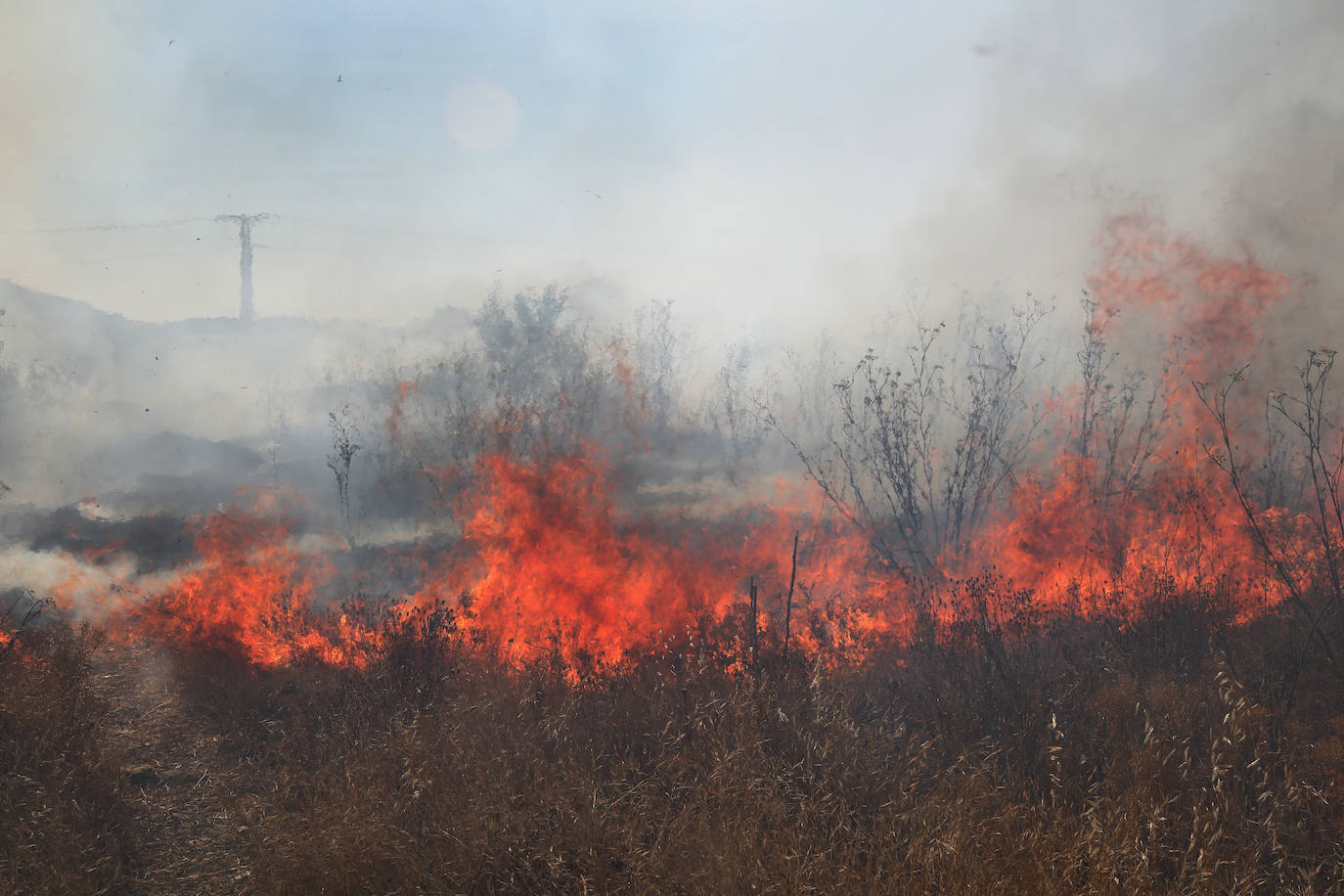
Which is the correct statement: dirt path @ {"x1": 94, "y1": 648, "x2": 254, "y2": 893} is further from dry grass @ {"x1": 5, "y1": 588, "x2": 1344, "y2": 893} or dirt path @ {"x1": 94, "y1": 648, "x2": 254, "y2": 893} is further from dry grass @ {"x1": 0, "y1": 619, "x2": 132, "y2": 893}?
dry grass @ {"x1": 0, "y1": 619, "x2": 132, "y2": 893}

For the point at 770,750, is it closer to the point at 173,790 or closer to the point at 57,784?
the point at 173,790

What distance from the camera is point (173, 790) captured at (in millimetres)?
6895

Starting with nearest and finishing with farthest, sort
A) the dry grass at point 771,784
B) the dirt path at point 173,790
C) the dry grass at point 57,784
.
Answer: the dry grass at point 771,784 → the dry grass at point 57,784 → the dirt path at point 173,790

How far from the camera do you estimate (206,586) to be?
10.8 metres

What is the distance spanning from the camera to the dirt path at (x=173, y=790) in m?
5.65

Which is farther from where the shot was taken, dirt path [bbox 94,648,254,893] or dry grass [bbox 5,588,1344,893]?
dirt path [bbox 94,648,254,893]

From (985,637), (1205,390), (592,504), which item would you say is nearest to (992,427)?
(1205,390)

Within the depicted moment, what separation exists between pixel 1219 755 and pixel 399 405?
15036 mm

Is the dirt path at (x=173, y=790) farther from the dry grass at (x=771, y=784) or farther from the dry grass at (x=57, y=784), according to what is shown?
the dry grass at (x=57, y=784)

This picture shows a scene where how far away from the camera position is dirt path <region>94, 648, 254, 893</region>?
565 centimetres

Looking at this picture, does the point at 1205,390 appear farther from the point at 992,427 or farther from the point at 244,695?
the point at 244,695

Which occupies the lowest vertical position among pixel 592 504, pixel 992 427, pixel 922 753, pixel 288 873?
pixel 288 873

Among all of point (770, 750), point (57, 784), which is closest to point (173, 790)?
point (57, 784)

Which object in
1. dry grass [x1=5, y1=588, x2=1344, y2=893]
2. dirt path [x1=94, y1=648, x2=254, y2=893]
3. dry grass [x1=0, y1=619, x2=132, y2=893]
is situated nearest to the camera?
dry grass [x1=5, y1=588, x2=1344, y2=893]
